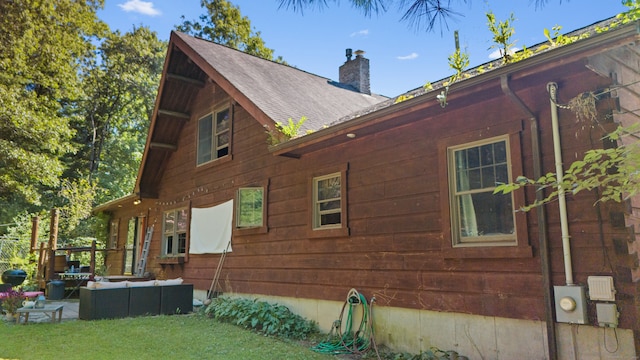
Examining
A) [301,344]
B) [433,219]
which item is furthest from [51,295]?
[433,219]

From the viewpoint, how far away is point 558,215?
14.0 ft

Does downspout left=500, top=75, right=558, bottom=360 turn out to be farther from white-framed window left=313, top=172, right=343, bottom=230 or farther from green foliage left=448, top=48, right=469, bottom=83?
white-framed window left=313, top=172, right=343, bottom=230

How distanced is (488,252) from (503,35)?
7.56 feet

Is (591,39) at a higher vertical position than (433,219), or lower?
higher

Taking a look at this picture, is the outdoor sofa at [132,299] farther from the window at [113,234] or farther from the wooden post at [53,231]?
the window at [113,234]

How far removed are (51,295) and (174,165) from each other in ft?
14.1

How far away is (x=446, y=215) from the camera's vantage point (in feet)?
16.8

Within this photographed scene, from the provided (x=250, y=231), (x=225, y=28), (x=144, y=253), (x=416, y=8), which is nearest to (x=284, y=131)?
(x=250, y=231)

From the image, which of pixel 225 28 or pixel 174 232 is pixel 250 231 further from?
pixel 225 28

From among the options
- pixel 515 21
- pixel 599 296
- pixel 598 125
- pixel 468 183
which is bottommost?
pixel 599 296

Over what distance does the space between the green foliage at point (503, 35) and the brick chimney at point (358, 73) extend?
8.19 m

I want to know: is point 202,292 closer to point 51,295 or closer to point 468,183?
point 51,295

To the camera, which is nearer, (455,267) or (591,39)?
(591,39)

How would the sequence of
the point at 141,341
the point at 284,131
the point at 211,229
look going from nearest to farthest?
→ 1. the point at 141,341
2. the point at 284,131
3. the point at 211,229
